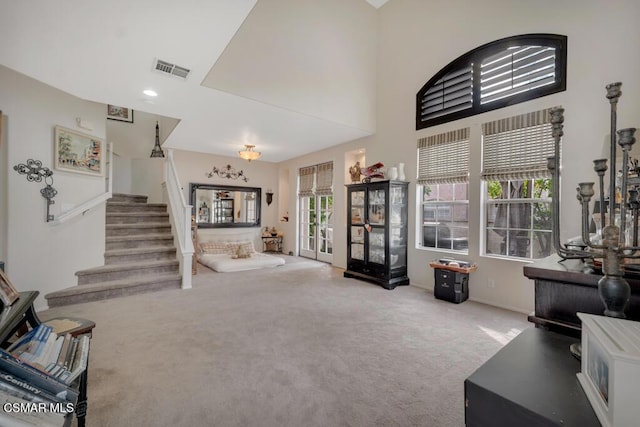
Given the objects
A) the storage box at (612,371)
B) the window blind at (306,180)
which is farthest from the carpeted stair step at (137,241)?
the storage box at (612,371)

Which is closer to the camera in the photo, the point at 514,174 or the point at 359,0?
the point at 514,174

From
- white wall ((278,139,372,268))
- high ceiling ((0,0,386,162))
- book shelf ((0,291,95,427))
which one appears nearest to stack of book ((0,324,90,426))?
book shelf ((0,291,95,427))

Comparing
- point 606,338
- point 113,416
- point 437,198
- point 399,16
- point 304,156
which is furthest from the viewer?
point 304,156

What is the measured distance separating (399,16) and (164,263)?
586 centimetres

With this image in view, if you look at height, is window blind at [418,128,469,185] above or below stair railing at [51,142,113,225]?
above

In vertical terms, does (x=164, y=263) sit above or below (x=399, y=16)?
below

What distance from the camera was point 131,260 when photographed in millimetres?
4520

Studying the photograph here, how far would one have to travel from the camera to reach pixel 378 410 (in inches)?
68.7

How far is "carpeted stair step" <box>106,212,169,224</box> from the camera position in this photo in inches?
200

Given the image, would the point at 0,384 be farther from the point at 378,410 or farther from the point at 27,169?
the point at 27,169

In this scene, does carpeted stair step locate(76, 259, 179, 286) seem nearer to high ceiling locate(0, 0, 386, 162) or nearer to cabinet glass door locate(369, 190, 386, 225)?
high ceiling locate(0, 0, 386, 162)

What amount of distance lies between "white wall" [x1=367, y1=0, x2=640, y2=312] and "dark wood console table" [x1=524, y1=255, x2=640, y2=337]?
2.72 meters

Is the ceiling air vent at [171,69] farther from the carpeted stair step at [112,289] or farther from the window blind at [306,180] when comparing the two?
the window blind at [306,180]

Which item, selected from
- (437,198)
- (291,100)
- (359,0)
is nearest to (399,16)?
(359,0)
